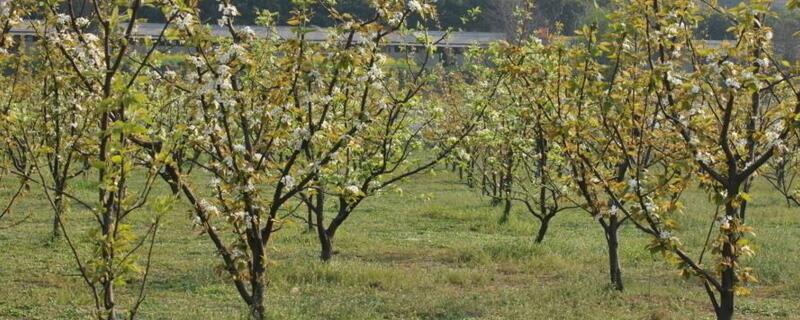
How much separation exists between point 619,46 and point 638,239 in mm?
8235

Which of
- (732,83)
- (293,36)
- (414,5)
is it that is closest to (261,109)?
(414,5)

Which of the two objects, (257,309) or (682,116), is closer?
(682,116)

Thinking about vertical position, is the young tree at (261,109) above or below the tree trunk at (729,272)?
above

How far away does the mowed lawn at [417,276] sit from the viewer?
8328mm

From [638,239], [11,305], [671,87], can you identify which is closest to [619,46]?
[671,87]

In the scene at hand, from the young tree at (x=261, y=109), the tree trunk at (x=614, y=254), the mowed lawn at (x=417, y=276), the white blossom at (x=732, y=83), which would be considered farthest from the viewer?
the tree trunk at (x=614, y=254)

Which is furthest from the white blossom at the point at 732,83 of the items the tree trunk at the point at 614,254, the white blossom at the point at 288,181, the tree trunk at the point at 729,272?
the tree trunk at the point at 614,254

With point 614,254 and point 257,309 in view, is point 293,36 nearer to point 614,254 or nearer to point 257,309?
point 257,309

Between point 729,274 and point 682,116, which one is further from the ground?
point 682,116

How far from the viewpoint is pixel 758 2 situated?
5246mm

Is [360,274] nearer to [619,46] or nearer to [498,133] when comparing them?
[498,133]

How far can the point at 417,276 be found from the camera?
10.2 meters

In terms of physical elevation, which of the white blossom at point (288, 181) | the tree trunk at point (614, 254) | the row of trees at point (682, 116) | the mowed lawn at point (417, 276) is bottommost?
the mowed lawn at point (417, 276)

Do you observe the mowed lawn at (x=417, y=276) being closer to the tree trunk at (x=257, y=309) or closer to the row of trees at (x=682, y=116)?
the tree trunk at (x=257, y=309)
